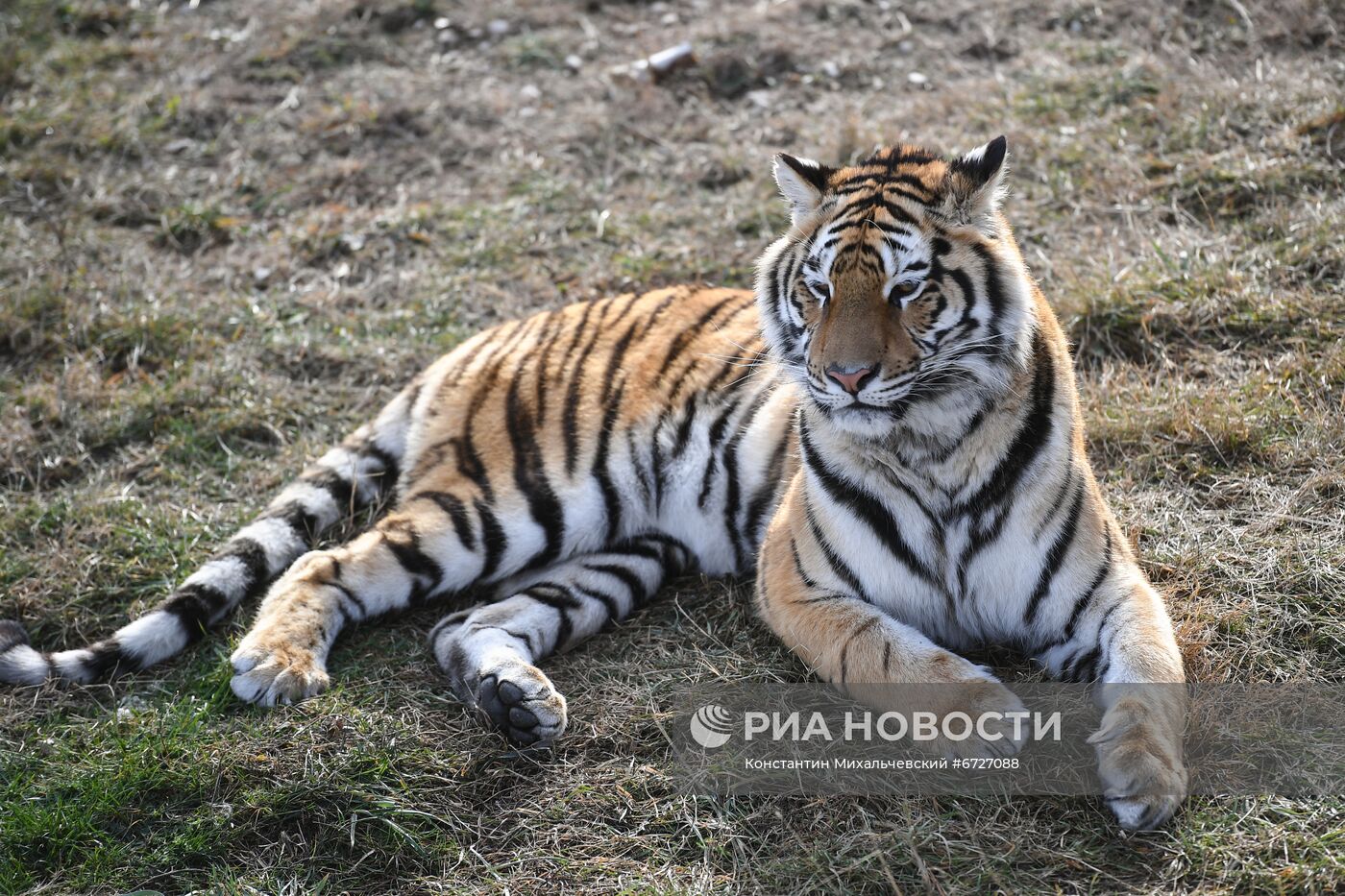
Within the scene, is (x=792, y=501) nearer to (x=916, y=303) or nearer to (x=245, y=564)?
(x=916, y=303)

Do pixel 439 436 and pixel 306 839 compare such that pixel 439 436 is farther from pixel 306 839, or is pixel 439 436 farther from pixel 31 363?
pixel 31 363

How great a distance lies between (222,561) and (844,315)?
2.11m

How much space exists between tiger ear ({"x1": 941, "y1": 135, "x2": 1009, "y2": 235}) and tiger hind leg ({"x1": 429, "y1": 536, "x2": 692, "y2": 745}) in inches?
58.3

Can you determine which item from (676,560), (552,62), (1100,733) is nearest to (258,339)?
(676,560)

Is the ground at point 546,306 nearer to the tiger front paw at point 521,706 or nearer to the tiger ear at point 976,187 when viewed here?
the tiger front paw at point 521,706

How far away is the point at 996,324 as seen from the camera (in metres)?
2.99

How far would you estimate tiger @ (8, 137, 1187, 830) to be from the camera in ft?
9.79

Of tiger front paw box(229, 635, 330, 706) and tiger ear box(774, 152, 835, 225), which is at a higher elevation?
tiger ear box(774, 152, 835, 225)

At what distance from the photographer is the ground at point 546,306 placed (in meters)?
2.87

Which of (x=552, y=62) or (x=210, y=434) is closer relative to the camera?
(x=210, y=434)

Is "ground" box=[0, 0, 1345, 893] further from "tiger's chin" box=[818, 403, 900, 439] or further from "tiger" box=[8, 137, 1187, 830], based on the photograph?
"tiger's chin" box=[818, 403, 900, 439]

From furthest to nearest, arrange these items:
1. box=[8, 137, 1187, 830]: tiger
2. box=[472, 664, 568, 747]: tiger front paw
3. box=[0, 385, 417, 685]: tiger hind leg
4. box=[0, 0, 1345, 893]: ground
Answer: box=[0, 385, 417, 685]: tiger hind leg < box=[472, 664, 568, 747]: tiger front paw < box=[8, 137, 1187, 830]: tiger < box=[0, 0, 1345, 893]: ground

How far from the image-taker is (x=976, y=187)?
305 cm

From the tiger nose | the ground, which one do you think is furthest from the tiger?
the ground
